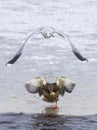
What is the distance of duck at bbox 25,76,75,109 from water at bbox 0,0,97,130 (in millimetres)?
166

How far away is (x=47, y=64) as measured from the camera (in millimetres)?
11109

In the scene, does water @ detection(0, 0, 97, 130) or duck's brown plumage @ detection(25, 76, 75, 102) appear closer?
water @ detection(0, 0, 97, 130)

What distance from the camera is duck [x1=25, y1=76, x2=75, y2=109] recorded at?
8.45m

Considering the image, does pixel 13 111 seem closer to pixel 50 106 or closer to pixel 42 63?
pixel 50 106

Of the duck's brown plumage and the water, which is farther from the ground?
the duck's brown plumage

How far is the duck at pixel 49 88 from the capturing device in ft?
27.7

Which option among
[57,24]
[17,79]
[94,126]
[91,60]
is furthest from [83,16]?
[94,126]

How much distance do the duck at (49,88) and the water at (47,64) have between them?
17cm

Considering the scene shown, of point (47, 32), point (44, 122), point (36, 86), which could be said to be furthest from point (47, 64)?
point (44, 122)

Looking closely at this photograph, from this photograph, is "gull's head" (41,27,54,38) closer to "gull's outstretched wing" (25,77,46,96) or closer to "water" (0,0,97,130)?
"water" (0,0,97,130)

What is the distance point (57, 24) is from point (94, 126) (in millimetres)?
8136

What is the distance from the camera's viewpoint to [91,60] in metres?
11.5

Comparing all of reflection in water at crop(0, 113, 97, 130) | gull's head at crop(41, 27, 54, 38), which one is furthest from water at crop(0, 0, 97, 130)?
gull's head at crop(41, 27, 54, 38)

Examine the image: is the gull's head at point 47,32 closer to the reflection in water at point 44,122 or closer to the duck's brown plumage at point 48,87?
the duck's brown plumage at point 48,87
